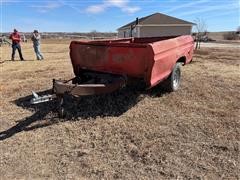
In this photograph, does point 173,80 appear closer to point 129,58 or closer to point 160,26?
point 129,58

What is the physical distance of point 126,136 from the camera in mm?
4672

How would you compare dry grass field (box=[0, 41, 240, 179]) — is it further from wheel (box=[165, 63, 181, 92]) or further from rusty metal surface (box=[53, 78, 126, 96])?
rusty metal surface (box=[53, 78, 126, 96])

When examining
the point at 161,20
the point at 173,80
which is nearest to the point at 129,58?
the point at 173,80

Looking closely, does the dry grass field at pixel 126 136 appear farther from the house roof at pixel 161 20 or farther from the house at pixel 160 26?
the house roof at pixel 161 20

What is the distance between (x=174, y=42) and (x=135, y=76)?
1.46 m

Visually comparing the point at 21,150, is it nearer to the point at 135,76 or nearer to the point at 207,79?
the point at 135,76

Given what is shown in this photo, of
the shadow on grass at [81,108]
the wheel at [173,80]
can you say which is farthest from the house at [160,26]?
the shadow on grass at [81,108]

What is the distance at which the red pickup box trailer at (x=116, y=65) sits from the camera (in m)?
5.22

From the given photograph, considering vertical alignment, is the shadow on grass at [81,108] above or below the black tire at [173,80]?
below

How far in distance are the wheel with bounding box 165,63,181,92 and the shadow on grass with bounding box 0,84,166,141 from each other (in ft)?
0.74

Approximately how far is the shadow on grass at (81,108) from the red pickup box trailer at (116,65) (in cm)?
37

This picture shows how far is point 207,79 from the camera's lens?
8.59 metres

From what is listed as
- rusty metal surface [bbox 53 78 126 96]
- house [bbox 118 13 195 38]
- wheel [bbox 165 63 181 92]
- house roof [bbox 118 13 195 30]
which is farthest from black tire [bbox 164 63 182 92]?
house roof [bbox 118 13 195 30]

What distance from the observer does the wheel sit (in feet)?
21.8
